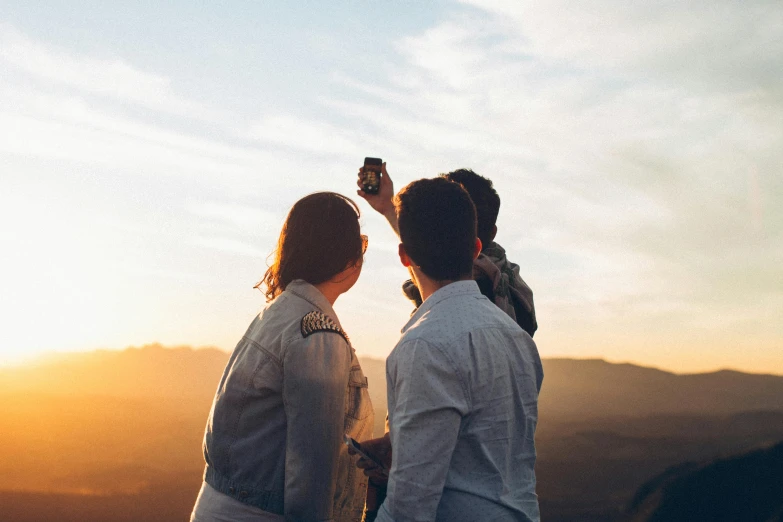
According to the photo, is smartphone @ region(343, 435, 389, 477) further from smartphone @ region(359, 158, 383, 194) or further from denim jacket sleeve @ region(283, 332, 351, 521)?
smartphone @ region(359, 158, 383, 194)

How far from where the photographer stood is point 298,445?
9.11 ft

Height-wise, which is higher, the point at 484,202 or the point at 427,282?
the point at 484,202

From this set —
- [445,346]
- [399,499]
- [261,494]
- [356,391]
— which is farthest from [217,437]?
[445,346]

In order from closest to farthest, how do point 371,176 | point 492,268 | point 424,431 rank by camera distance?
point 424,431 < point 492,268 < point 371,176

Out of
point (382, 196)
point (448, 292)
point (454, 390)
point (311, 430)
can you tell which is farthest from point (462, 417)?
point (382, 196)

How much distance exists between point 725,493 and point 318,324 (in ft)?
75.8

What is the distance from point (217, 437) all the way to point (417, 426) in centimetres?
106

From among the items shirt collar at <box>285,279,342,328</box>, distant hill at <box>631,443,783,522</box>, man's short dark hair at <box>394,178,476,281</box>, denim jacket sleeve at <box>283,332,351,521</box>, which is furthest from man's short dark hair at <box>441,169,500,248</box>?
distant hill at <box>631,443,783,522</box>

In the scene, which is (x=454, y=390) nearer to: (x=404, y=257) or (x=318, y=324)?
(x=404, y=257)

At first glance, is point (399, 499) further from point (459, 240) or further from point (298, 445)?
point (459, 240)

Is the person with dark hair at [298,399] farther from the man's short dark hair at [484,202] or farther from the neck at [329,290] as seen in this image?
the man's short dark hair at [484,202]

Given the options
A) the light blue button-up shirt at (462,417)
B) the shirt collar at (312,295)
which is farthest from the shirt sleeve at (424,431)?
the shirt collar at (312,295)

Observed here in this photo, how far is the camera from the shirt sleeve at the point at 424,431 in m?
2.33

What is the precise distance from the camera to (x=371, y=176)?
153 inches
